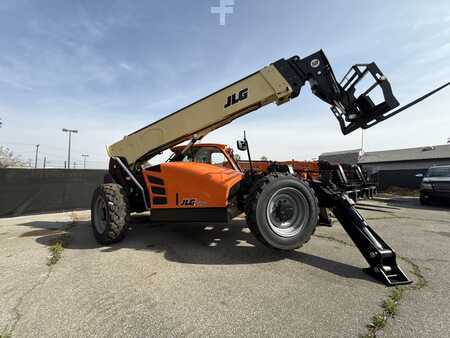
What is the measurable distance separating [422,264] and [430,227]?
3.21 meters

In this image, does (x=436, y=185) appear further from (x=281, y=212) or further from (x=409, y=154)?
(x=409, y=154)

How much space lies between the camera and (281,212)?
360cm

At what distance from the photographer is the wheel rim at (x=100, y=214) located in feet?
15.2

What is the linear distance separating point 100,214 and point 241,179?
9.37 feet

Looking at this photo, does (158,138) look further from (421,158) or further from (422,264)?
(421,158)

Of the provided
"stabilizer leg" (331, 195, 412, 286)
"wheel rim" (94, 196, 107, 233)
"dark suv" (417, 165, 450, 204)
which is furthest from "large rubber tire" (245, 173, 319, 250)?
"dark suv" (417, 165, 450, 204)

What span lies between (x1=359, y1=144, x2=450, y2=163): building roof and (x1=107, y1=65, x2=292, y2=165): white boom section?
29.9 m

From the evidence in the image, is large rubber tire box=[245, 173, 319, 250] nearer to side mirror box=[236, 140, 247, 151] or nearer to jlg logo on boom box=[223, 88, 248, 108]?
side mirror box=[236, 140, 247, 151]

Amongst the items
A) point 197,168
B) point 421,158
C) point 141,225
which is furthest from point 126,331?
point 421,158

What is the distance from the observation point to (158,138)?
5211mm

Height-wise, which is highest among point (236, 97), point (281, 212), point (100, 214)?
point (236, 97)

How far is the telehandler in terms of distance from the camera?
343cm

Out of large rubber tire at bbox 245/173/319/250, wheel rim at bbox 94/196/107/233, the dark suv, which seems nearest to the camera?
large rubber tire at bbox 245/173/319/250

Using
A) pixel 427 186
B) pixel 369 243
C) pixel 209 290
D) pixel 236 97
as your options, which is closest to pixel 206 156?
pixel 236 97
